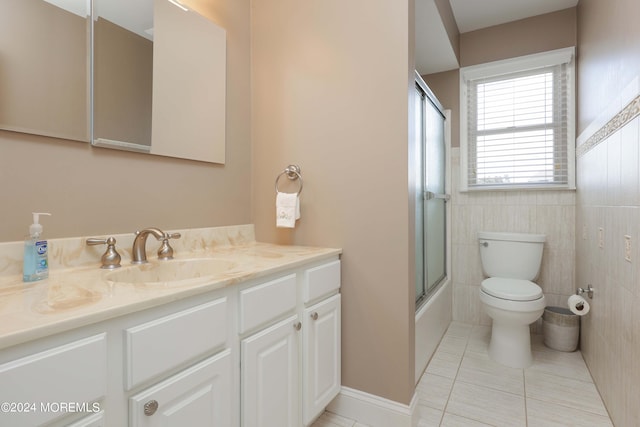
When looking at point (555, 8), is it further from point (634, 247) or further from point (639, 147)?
point (634, 247)

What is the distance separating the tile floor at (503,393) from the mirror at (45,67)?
1.67m

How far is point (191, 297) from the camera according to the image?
34.3 inches

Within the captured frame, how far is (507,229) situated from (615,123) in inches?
50.6

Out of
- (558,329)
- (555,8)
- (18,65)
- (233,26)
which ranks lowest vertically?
(558,329)

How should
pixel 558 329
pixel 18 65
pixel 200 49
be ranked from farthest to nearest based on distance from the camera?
1. pixel 558 329
2. pixel 200 49
3. pixel 18 65

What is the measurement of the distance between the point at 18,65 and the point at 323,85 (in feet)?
3.88

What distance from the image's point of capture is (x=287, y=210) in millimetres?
1673

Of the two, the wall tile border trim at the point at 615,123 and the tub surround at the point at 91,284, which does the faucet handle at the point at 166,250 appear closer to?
the tub surround at the point at 91,284

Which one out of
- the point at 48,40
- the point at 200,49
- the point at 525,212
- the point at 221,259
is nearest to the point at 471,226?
the point at 525,212

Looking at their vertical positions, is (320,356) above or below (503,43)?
below

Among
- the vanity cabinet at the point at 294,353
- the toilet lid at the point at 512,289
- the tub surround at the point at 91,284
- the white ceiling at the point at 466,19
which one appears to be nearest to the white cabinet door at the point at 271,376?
the vanity cabinet at the point at 294,353

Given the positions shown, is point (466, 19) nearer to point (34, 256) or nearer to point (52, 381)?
point (34, 256)

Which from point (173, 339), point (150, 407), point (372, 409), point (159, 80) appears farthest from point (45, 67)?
point (372, 409)

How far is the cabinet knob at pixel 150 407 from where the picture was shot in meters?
0.76
